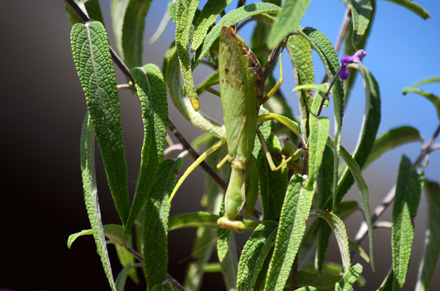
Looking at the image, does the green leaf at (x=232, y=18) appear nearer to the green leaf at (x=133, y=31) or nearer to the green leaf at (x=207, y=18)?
the green leaf at (x=207, y=18)

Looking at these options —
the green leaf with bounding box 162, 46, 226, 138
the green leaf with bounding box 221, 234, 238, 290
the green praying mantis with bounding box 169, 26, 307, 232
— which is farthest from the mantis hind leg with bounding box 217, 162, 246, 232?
the green leaf with bounding box 221, 234, 238, 290

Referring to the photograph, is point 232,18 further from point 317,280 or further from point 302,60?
point 317,280

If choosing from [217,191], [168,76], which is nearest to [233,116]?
[168,76]

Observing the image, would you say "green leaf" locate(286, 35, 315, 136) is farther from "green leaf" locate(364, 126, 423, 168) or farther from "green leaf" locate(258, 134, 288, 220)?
"green leaf" locate(364, 126, 423, 168)

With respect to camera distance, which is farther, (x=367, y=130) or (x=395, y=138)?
(x=395, y=138)

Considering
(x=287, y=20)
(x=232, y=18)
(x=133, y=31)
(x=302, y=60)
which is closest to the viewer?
(x=287, y=20)

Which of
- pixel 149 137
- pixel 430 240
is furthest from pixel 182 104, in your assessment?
pixel 430 240
